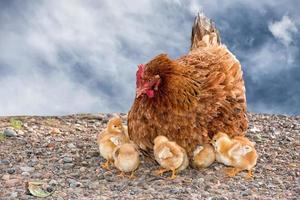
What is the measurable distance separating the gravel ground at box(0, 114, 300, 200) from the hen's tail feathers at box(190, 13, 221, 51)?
146 centimetres

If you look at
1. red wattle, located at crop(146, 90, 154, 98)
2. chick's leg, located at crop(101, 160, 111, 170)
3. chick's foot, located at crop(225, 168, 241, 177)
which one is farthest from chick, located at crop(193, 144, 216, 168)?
chick's leg, located at crop(101, 160, 111, 170)

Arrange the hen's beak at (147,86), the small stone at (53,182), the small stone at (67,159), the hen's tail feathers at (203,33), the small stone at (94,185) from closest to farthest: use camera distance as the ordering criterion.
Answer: the hen's beak at (147,86)
the small stone at (94,185)
the small stone at (53,182)
the small stone at (67,159)
the hen's tail feathers at (203,33)

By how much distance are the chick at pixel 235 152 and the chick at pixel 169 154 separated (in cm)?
40

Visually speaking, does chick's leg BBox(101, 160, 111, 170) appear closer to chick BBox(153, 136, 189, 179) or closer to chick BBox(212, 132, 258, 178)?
chick BBox(153, 136, 189, 179)

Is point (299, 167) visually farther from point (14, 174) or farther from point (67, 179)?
point (14, 174)

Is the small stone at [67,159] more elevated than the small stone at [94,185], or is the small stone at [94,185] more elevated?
the small stone at [67,159]

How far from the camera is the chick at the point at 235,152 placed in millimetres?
7035

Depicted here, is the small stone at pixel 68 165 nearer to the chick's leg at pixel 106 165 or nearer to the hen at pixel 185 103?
the chick's leg at pixel 106 165

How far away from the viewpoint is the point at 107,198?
6547 mm

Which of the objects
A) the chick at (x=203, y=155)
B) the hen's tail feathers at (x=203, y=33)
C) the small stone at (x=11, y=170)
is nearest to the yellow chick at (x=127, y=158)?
the chick at (x=203, y=155)

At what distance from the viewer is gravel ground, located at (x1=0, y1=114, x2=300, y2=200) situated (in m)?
6.71

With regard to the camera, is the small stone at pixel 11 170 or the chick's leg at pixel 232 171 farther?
the small stone at pixel 11 170

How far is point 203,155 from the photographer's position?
7.13 metres

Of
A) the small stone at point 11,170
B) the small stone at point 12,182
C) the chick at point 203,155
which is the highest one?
the chick at point 203,155
